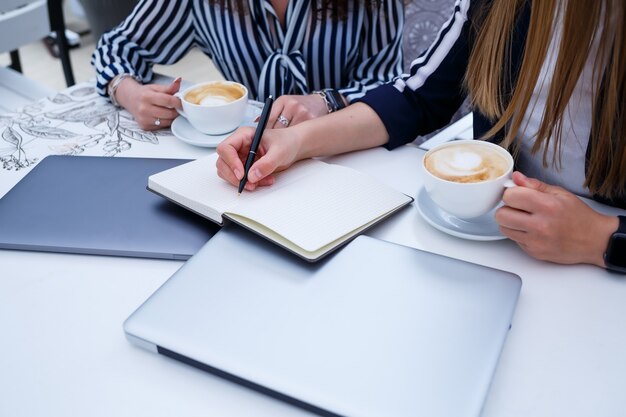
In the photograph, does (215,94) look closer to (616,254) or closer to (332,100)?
(332,100)

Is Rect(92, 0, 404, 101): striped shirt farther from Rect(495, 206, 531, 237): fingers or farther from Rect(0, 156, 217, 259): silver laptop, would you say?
Rect(495, 206, 531, 237): fingers

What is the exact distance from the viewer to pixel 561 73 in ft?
2.31

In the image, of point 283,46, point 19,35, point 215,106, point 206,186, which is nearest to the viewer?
point 206,186

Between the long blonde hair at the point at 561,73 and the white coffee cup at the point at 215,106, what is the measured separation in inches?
14.3

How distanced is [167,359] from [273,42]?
2.67 feet

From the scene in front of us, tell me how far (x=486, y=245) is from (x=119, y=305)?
0.42m

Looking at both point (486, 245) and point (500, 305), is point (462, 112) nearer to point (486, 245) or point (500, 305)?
point (486, 245)

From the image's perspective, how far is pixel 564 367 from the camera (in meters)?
0.53

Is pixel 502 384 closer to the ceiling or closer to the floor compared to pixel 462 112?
closer to the ceiling

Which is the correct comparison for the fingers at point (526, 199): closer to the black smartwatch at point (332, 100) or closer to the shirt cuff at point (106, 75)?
the black smartwatch at point (332, 100)

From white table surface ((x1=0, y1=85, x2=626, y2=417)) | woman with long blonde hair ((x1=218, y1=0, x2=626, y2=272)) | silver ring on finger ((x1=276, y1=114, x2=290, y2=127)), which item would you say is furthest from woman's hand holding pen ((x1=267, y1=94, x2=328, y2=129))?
white table surface ((x1=0, y1=85, x2=626, y2=417))

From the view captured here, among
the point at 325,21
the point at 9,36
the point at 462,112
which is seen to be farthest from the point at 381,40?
the point at 9,36

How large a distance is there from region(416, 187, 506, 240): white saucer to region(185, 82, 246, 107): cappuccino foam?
375 millimetres

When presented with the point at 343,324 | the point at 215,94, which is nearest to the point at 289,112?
the point at 215,94
